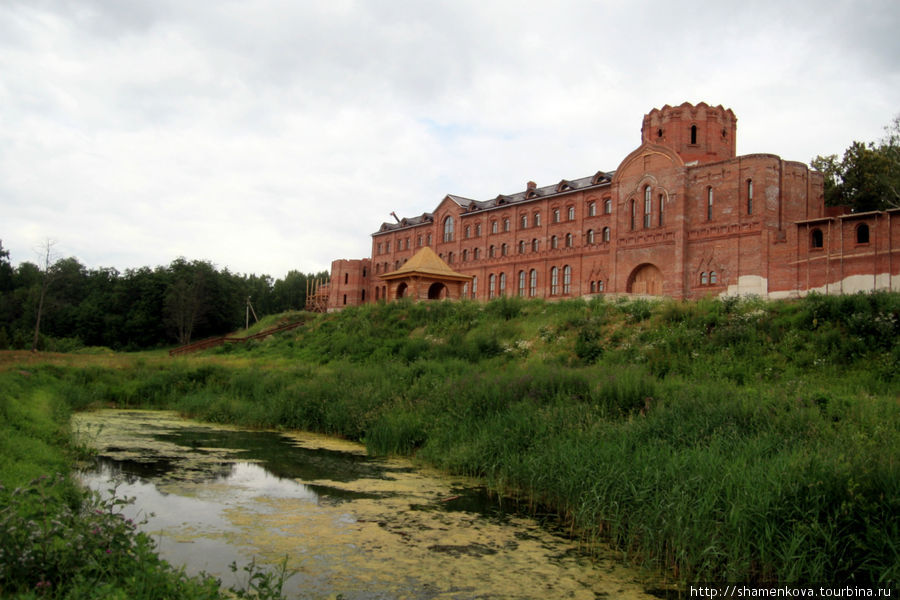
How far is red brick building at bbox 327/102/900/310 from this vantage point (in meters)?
28.6

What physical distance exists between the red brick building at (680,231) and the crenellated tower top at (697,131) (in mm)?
57

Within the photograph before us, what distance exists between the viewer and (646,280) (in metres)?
36.2

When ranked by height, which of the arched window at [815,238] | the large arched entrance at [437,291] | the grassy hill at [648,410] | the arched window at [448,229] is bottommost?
the grassy hill at [648,410]

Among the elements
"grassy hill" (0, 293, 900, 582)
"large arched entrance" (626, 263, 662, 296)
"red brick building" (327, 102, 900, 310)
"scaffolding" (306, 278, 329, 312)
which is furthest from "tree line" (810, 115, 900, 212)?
"scaffolding" (306, 278, 329, 312)

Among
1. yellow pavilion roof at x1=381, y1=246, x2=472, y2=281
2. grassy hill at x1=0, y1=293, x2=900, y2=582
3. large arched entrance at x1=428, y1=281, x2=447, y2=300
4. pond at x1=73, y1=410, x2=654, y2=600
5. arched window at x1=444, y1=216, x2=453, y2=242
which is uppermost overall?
arched window at x1=444, y1=216, x2=453, y2=242

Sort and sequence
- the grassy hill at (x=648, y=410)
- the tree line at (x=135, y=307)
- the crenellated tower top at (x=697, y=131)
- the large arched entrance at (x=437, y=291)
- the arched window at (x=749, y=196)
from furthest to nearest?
the tree line at (x=135, y=307)
the crenellated tower top at (x=697, y=131)
the arched window at (x=749, y=196)
the large arched entrance at (x=437, y=291)
the grassy hill at (x=648, y=410)

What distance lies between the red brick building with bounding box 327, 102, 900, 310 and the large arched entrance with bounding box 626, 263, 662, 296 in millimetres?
65

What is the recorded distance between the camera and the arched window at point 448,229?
51625mm

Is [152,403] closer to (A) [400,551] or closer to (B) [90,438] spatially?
(B) [90,438]

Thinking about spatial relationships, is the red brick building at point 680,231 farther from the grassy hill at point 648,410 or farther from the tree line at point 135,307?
the tree line at point 135,307

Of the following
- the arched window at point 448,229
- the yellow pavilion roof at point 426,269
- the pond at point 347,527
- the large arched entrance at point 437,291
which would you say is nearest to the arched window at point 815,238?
the yellow pavilion roof at point 426,269

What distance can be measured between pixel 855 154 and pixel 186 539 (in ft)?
132

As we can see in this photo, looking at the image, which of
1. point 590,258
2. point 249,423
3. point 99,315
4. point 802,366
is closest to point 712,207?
point 590,258

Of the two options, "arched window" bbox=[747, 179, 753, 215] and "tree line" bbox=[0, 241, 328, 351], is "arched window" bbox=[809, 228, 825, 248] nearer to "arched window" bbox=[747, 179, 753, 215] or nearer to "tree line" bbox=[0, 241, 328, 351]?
"arched window" bbox=[747, 179, 753, 215]
